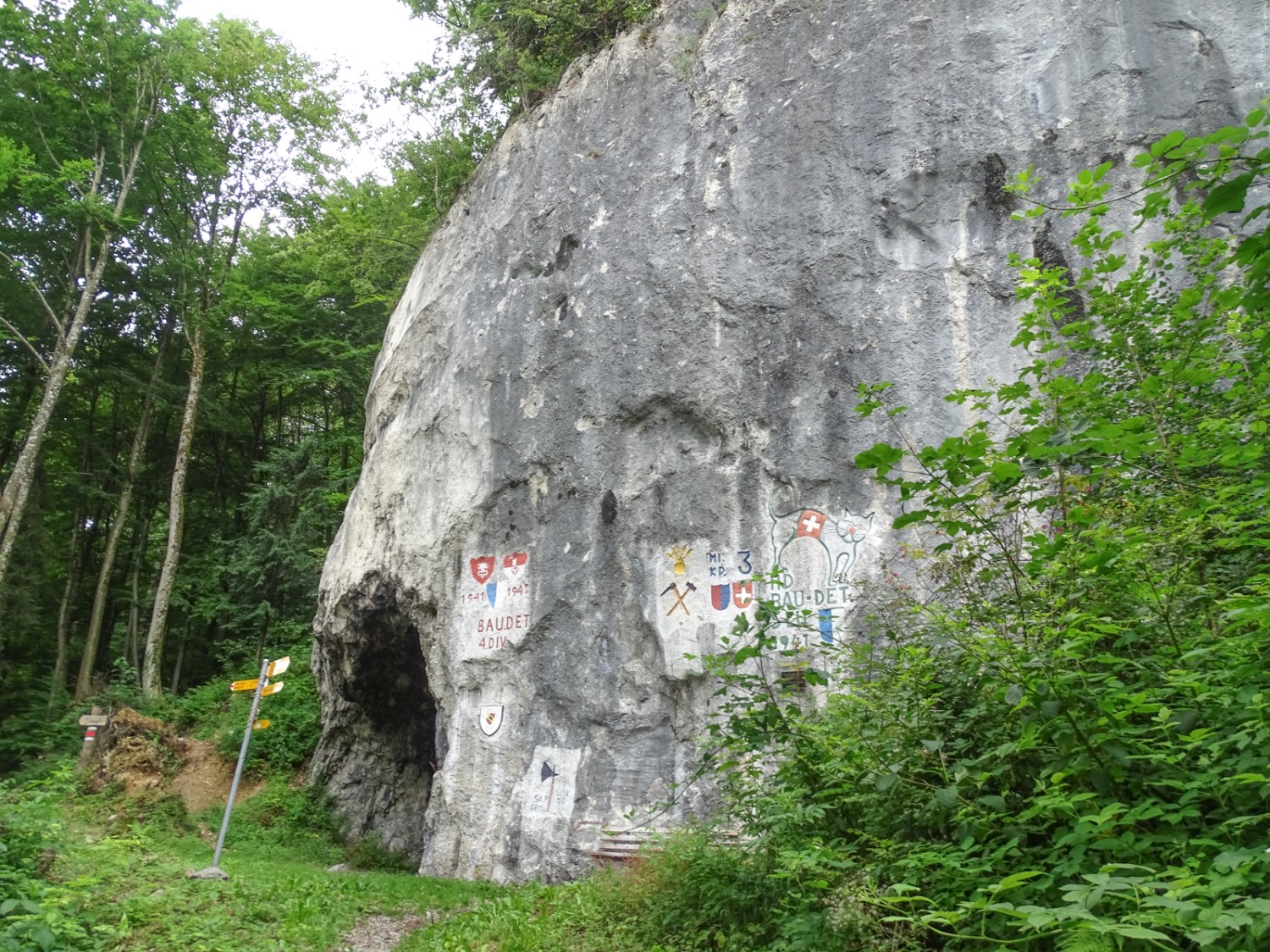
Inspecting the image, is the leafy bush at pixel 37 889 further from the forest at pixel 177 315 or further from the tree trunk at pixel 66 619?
the tree trunk at pixel 66 619

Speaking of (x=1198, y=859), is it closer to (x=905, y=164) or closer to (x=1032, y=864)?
(x=1032, y=864)

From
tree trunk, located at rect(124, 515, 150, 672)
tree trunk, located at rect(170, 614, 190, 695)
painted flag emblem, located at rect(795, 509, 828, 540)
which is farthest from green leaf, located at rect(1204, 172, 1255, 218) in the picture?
tree trunk, located at rect(170, 614, 190, 695)

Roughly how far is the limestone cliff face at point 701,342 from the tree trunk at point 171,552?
25.1 ft

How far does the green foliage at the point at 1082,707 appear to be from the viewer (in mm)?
2482

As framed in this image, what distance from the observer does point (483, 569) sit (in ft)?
32.1

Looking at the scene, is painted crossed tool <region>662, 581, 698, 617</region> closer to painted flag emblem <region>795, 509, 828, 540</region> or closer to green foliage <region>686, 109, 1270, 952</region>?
painted flag emblem <region>795, 509, 828, 540</region>

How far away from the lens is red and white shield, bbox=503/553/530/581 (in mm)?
9469

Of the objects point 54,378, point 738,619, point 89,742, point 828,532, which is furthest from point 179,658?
point 738,619

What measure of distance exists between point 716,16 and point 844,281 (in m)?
4.02

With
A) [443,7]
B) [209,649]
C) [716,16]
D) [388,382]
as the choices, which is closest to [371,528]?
[388,382]

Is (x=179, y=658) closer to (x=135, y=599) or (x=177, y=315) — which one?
(x=135, y=599)

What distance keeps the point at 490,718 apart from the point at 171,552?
1044 centimetres

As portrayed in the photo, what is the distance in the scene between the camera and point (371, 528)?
1139 cm

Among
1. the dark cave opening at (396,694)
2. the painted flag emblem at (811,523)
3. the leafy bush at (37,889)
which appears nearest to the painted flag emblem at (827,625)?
the painted flag emblem at (811,523)
